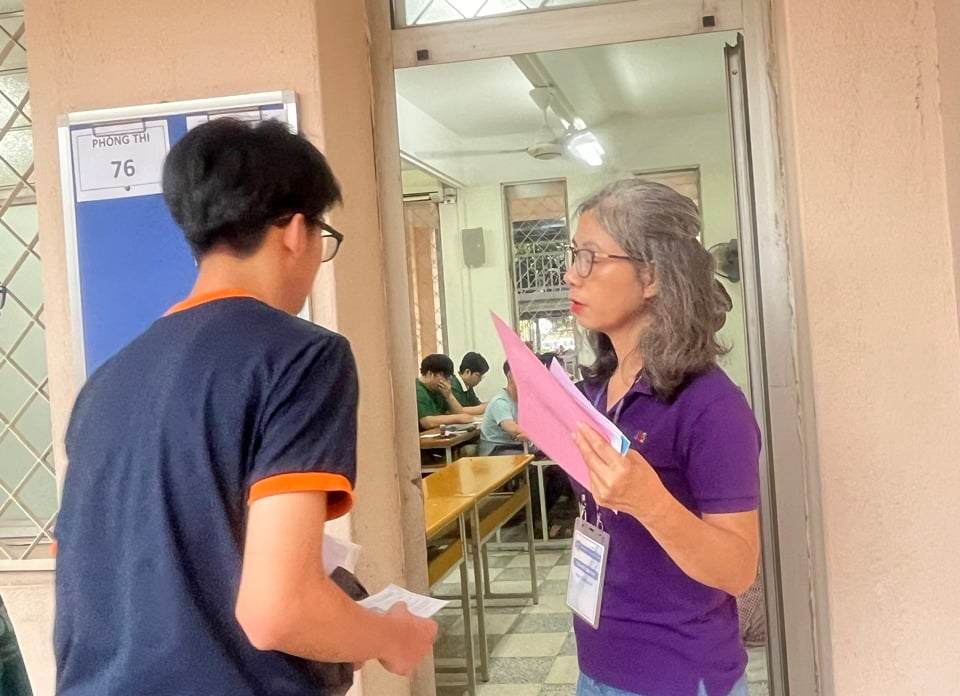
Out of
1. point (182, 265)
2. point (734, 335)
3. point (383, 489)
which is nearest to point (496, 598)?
point (383, 489)

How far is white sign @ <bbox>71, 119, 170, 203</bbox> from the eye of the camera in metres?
1.82

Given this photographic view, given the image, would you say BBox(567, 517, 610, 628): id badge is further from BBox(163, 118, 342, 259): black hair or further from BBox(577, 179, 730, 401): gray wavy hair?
BBox(163, 118, 342, 259): black hair

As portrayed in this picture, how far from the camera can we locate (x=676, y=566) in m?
1.17

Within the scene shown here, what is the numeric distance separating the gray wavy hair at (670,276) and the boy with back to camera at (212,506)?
47 cm

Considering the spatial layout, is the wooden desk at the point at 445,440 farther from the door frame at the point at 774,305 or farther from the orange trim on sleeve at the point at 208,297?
the orange trim on sleeve at the point at 208,297

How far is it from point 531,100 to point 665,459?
115 cm

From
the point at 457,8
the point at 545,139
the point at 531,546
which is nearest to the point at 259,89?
the point at 457,8

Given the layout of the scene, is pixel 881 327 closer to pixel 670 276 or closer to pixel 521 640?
pixel 670 276

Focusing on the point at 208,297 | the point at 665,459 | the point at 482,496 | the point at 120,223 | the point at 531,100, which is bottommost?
the point at 482,496

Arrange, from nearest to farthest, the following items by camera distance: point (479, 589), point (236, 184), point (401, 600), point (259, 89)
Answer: point (236, 184), point (401, 600), point (259, 89), point (479, 589)

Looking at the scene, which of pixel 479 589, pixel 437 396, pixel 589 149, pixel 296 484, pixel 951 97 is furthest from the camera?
pixel 479 589

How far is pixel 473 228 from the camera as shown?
2.08 metres

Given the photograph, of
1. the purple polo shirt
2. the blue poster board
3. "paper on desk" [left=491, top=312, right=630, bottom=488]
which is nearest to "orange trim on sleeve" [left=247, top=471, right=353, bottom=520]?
"paper on desk" [left=491, top=312, right=630, bottom=488]

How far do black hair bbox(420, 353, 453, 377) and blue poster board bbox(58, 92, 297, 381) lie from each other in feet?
1.89
